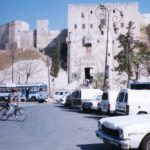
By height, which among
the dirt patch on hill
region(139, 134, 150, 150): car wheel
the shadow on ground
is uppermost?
the dirt patch on hill

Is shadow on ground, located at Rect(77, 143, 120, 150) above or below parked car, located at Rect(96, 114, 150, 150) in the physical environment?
below

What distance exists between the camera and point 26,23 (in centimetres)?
12050

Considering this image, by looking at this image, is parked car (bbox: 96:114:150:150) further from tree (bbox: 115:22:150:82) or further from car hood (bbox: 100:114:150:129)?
tree (bbox: 115:22:150:82)

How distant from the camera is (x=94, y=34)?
98750mm

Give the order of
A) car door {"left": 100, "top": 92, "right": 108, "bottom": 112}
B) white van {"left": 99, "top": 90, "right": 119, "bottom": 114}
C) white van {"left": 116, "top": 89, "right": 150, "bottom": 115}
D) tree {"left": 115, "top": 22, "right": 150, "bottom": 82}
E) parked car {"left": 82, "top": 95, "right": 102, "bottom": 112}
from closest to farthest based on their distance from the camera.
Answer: white van {"left": 116, "top": 89, "right": 150, "bottom": 115} → white van {"left": 99, "top": 90, "right": 119, "bottom": 114} → car door {"left": 100, "top": 92, "right": 108, "bottom": 112} → parked car {"left": 82, "top": 95, "right": 102, "bottom": 112} → tree {"left": 115, "top": 22, "right": 150, "bottom": 82}

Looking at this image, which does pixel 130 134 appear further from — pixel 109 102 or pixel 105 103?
pixel 105 103

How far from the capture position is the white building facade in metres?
96.1

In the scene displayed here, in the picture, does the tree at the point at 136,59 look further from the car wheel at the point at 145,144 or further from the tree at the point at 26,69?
the car wheel at the point at 145,144

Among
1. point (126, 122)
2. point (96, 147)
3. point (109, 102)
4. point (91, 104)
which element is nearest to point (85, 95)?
point (91, 104)

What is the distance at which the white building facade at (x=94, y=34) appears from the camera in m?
96.1

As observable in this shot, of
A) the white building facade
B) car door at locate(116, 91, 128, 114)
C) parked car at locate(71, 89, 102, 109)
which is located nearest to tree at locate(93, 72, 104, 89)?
the white building facade

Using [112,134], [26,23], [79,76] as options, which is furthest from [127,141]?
[26,23]

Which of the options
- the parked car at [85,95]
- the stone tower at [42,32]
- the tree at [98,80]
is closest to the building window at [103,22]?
the stone tower at [42,32]

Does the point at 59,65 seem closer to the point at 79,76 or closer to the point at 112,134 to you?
the point at 79,76
